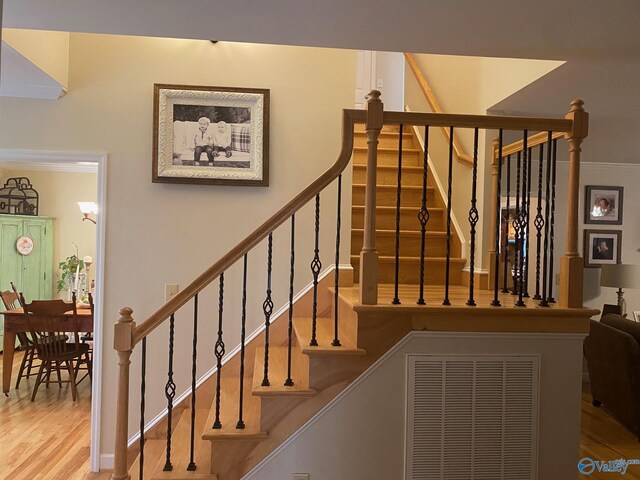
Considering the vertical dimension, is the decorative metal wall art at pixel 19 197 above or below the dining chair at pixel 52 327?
above

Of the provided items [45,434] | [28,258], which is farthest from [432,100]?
[28,258]

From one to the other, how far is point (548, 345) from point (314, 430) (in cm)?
122

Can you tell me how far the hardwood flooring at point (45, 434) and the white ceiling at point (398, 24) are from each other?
112 inches

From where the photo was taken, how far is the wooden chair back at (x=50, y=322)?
457 centimetres

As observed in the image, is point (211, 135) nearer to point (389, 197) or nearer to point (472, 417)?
point (389, 197)

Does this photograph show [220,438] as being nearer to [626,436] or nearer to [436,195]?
[436,195]

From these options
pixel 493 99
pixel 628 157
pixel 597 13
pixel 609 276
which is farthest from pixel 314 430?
pixel 628 157

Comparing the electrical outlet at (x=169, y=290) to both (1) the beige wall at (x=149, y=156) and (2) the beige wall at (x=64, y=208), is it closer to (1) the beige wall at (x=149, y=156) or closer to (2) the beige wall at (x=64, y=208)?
(1) the beige wall at (x=149, y=156)

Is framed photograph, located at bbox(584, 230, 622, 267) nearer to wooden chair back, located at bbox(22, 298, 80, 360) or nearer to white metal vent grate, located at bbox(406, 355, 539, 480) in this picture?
white metal vent grate, located at bbox(406, 355, 539, 480)

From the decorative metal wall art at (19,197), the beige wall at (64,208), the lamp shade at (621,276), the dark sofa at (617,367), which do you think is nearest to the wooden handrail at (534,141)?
the dark sofa at (617,367)

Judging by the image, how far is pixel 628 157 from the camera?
17.6ft

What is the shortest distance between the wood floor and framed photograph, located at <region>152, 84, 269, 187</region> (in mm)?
2144

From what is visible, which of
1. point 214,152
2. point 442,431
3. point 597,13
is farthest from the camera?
point 214,152

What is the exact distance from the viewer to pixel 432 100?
421 cm
